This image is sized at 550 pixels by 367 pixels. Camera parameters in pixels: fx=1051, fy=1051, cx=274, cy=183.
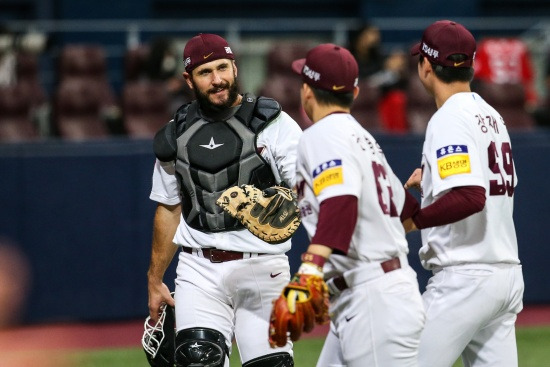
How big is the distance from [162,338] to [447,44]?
231 cm

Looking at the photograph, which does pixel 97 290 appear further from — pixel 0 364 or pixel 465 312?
pixel 0 364

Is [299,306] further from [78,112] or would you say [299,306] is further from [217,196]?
[78,112]

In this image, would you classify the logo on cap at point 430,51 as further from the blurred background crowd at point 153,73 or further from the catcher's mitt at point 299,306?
the blurred background crowd at point 153,73

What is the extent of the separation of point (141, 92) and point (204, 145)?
6494 mm

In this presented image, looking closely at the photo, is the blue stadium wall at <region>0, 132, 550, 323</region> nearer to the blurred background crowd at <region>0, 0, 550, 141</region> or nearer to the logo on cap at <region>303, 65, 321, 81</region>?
the blurred background crowd at <region>0, 0, 550, 141</region>

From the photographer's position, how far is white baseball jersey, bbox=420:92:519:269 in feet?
16.0

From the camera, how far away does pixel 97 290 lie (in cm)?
986

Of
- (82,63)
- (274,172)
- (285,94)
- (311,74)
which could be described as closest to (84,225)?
(285,94)

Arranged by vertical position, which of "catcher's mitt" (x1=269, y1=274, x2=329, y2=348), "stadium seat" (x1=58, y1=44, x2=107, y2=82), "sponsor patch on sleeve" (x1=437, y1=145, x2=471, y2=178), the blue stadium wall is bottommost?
Result: the blue stadium wall

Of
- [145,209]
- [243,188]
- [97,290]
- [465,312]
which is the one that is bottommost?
[97,290]

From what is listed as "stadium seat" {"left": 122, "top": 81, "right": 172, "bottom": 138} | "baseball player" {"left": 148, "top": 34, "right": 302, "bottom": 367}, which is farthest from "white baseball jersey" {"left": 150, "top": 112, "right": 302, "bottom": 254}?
"stadium seat" {"left": 122, "top": 81, "right": 172, "bottom": 138}

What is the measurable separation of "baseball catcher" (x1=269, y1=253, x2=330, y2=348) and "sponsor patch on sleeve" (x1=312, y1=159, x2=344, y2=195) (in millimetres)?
295

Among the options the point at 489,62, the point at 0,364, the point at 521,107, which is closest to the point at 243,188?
the point at 0,364

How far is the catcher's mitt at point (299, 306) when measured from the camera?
164 inches
